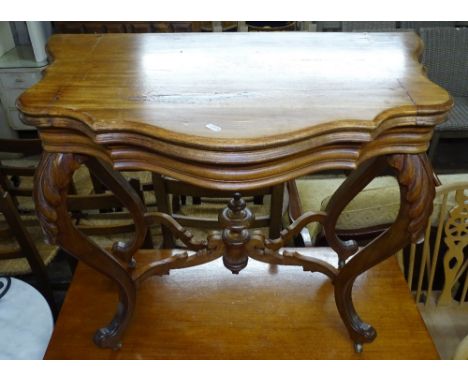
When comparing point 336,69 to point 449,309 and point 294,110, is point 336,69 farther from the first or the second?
point 449,309

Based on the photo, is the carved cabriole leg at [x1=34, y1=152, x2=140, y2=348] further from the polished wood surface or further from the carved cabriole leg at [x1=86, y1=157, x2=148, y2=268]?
the carved cabriole leg at [x1=86, y1=157, x2=148, y2=268]

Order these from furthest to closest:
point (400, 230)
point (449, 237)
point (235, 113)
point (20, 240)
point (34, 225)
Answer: point (34, 225) < point (20, 240) < point (449, 237) < point (400, 230) < point (235, 113)

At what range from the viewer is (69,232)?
655 millimetres

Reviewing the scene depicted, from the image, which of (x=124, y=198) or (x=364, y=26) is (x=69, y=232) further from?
(x=364, y=26)

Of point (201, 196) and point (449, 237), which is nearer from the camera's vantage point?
point (449, 237)

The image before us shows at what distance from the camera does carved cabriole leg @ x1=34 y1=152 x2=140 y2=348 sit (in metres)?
0.57

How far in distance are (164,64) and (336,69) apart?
0.90ft

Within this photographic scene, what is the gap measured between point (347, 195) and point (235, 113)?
1.38ft

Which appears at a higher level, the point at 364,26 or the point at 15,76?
the point at 364,26

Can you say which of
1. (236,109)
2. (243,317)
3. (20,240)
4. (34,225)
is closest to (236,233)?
(243,317)

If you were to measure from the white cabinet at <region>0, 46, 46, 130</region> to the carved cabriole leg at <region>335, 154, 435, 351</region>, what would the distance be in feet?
7.06

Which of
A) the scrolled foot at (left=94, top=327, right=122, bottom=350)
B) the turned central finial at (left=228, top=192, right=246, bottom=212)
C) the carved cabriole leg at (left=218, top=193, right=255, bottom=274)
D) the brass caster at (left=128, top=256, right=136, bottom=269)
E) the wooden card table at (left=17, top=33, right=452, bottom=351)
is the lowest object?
the scrolled foot at (left=94, top=327, right=122, bottom=350)

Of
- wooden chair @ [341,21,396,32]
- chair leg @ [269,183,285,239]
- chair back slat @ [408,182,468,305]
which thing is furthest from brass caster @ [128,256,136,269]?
wooden chair @ [341,21,396,32]

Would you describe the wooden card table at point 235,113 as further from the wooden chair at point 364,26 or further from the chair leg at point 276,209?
the wooden chair at point 364,26
